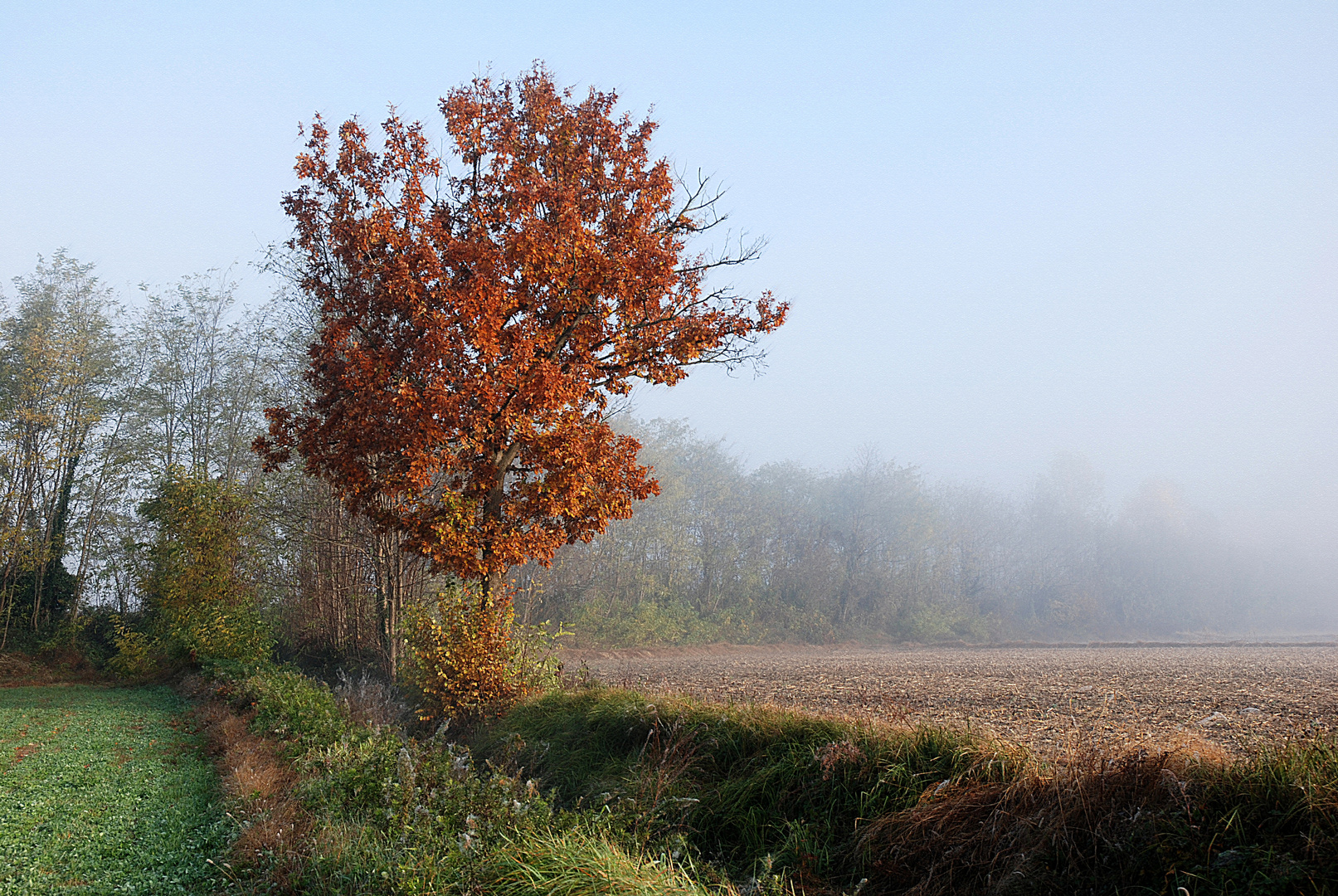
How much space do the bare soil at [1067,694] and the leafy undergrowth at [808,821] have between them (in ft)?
1.40

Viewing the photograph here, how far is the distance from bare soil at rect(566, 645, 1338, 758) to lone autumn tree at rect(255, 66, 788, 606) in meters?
3.00

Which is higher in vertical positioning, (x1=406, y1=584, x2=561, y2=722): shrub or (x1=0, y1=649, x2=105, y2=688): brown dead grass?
(x1=406, y1=584, x2=561, y2=722): shrub

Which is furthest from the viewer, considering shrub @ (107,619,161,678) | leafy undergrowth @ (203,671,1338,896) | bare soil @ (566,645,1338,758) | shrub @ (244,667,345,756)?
shrub @ (107,619,161,678)

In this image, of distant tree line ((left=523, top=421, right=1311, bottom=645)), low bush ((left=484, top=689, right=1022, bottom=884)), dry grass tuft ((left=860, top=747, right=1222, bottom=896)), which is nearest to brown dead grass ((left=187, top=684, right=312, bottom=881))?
low bush ((left=484, top=689, right=1022, bottom=884))

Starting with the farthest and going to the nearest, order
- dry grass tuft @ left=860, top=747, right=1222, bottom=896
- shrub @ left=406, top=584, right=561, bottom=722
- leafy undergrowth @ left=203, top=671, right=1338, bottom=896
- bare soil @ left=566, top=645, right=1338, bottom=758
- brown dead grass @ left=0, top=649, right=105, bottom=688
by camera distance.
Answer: brown dead grass @ left=0, top=649, right=105, bottom=688
shrub @ left=406, top=584, right=561, bottom=722
bare soil @ left=566, top=645, right=1338, bottom=758
dry grass tuft @ left=860, top=747, right=1222, bottom=896
leafy undergrowth @ left=203, top=671, right=1338, bottom=896

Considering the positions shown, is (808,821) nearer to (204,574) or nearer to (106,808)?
(106,808)

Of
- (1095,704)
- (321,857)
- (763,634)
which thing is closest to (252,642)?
(321,857)

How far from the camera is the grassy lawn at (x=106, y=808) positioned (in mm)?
4414

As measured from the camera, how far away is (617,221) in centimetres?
1001

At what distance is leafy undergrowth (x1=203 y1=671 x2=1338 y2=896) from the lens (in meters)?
3.35

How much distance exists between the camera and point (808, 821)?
479cm

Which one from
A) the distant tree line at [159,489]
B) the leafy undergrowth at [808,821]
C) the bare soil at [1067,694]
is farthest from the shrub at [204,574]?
the leafy undergrowth at [808,821]

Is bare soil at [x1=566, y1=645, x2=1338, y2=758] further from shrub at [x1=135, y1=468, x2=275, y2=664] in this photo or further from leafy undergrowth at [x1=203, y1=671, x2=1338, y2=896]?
shrub at [x1=135, y1=468, x2=275, y2=664]

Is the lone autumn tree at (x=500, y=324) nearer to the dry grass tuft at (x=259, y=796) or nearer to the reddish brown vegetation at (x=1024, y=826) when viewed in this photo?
the dry grass tuft at (x=259, y=796)
